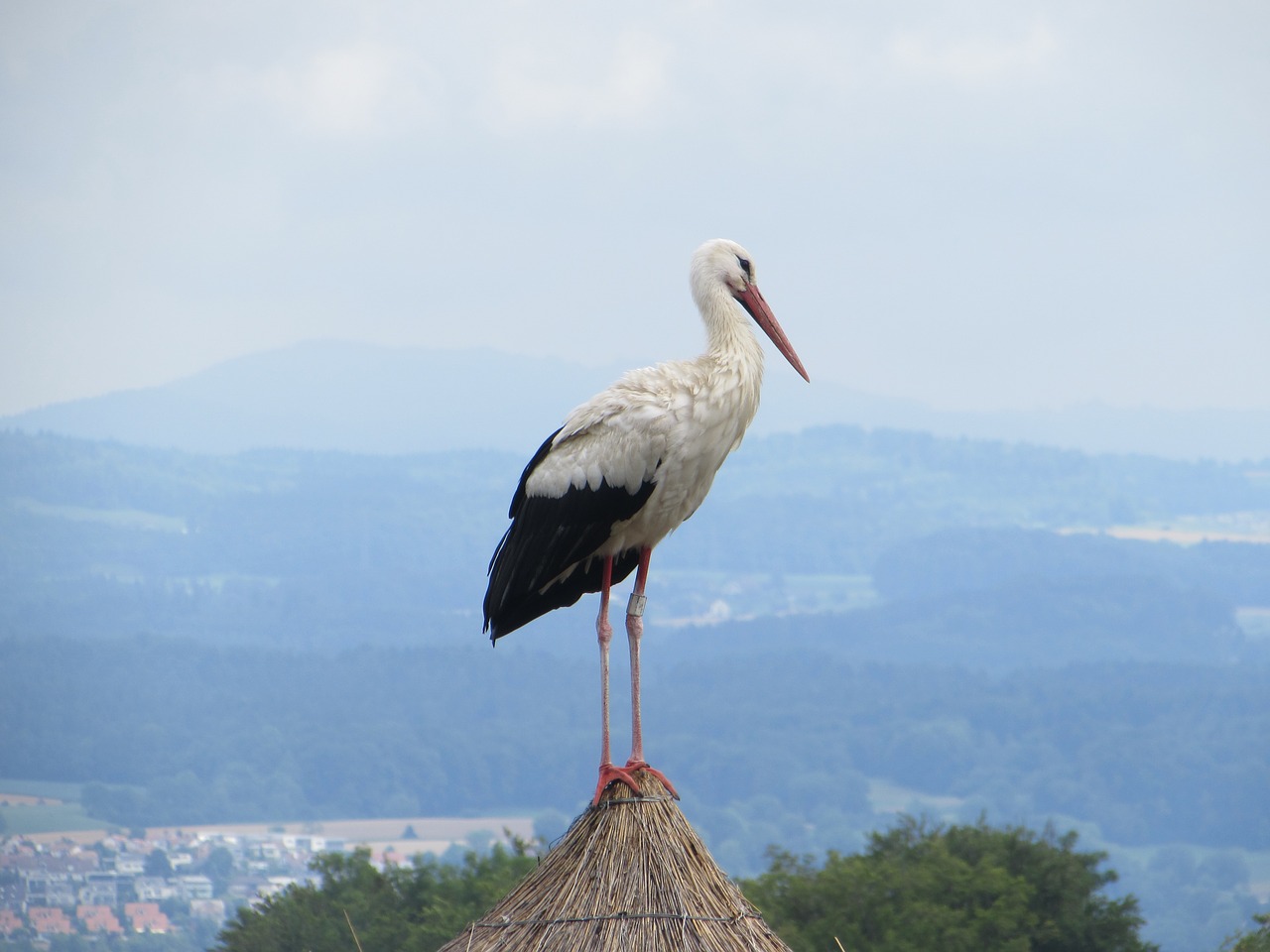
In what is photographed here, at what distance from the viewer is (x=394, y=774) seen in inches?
6216

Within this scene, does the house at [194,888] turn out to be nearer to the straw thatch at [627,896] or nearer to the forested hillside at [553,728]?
the forested hillside at [553,728]

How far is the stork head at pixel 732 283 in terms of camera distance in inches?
399

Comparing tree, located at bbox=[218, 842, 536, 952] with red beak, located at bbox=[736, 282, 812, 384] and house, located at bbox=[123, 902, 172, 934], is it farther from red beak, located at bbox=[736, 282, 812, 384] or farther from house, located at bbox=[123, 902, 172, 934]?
house, located at bbox=[123, 902, 172, 934]

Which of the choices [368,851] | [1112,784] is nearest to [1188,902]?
[1112,784]

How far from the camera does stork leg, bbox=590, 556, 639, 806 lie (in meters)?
9.38

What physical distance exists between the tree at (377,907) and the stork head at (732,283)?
74.5 feet

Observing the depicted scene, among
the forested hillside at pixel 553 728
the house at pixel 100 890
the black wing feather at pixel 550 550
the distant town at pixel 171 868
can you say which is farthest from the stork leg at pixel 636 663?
the forested hillside at pixel 553 728

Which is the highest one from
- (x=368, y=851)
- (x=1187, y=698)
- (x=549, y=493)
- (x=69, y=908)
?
(x=1187, y=698)

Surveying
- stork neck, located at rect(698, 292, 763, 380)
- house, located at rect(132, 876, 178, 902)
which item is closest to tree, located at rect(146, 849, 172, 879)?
house, located at rect(132, 876, 178, 902)

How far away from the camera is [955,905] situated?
3472 cm

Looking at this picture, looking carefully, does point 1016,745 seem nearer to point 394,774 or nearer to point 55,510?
point 394,774

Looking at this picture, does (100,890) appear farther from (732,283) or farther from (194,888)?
(732,283)

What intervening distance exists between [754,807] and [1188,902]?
1652 inches

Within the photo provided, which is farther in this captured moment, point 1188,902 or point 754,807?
point 754,807
